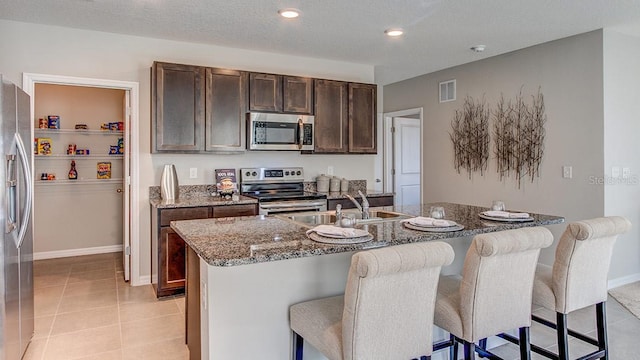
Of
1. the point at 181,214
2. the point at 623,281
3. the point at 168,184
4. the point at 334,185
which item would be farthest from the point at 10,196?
the point at 623,281

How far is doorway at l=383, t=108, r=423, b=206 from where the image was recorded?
6645 mm

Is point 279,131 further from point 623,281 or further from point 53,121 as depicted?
point 623,281

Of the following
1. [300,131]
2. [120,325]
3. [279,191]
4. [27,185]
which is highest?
[300,131]

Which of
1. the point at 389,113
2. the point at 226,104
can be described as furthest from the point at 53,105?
the point at 389,113

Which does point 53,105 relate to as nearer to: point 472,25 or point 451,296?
point 472,25

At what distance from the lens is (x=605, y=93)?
12.4 feet

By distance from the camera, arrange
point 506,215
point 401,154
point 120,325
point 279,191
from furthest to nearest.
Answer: point 401,154, point 279,191, point 120,325, point 506,215

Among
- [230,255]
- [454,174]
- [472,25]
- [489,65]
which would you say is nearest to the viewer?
[230,255]

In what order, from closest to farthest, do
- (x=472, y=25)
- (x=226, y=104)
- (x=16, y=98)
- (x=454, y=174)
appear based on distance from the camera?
(x=16, y=98) < (x=472, y=25) < (x=226, y=104) < (x=454, y=174)

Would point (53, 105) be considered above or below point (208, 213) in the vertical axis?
above

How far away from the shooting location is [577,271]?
6.91 ft

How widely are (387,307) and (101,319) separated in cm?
266

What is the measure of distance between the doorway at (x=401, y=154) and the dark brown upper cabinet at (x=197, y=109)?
10.0ft

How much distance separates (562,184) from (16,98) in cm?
454
